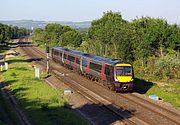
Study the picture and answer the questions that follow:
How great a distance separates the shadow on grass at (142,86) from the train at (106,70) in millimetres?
2337

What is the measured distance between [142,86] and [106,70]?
163 inches

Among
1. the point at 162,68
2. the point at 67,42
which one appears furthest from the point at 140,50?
the point at 67,42

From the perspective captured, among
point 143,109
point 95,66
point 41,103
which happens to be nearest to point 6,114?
point 41,103

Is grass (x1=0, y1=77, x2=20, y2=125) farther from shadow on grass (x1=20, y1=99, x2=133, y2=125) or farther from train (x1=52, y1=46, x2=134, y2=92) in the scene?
train (x1=52, y1=46, x2=134, y2=92)

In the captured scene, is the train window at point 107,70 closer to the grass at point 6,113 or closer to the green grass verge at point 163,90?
the green grass verge at point 163,90

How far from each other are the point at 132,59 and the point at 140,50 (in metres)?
2.90

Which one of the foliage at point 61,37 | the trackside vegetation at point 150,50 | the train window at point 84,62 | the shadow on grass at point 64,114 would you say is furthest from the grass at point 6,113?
the foliage at point 61,37

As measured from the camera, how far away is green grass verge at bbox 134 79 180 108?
2926 cm

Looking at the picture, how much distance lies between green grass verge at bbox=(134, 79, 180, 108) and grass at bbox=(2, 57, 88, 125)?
7222mm

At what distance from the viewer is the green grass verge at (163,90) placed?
96.0 feet

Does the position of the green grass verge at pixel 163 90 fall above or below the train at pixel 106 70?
below

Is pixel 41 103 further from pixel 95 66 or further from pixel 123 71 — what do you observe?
pixel 95 66

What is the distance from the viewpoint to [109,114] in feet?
79.8

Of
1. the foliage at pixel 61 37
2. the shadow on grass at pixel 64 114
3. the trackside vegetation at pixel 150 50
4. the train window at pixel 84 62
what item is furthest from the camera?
the foliage at pixel 61 37
